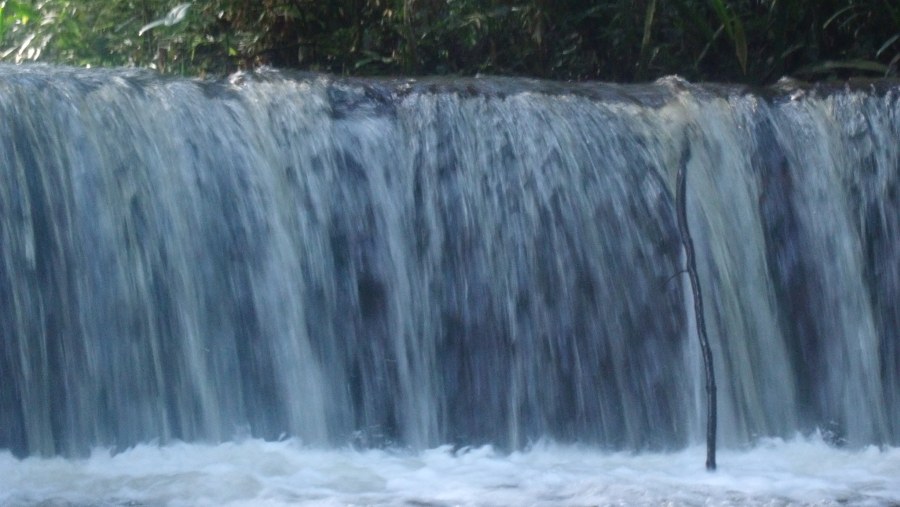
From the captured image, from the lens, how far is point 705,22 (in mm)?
7562

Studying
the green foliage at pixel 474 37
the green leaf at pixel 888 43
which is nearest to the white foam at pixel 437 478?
the green leaf at pixel 888 43

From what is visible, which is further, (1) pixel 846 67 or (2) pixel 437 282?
(1) pixel 846 67

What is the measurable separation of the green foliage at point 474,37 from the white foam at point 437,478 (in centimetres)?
323

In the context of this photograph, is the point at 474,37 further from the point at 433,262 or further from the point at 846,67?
the point at 433,262

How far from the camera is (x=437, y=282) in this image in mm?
5098

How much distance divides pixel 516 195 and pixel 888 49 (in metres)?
3.43

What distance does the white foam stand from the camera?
4.12 metres

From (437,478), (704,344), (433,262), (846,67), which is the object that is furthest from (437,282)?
(846,67)

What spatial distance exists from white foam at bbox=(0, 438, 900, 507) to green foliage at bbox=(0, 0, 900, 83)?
3230mm

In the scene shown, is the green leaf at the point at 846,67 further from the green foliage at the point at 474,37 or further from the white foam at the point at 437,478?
the white foam at the point at 437,478

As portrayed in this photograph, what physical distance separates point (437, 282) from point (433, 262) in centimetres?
8

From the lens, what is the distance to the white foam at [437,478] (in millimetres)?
4117

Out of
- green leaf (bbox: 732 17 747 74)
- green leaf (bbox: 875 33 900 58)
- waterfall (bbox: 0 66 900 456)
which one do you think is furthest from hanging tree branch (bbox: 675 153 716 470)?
green leaf (bbox: 875 33 900 58)

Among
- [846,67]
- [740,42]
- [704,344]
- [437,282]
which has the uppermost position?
A: [740,42]
